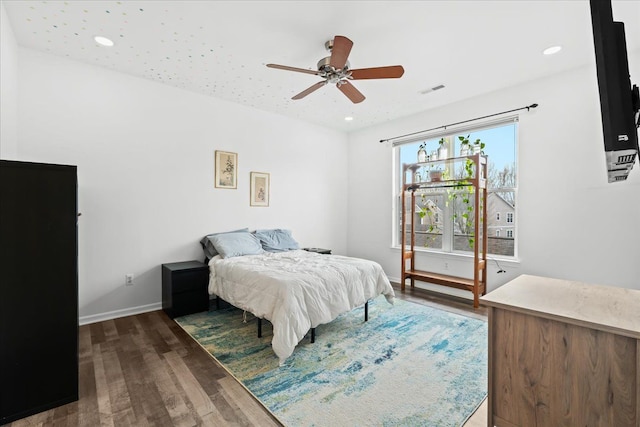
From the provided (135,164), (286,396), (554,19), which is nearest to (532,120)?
(554,19)

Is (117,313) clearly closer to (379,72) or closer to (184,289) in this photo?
(184,289)

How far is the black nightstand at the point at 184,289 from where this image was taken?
3.39 m

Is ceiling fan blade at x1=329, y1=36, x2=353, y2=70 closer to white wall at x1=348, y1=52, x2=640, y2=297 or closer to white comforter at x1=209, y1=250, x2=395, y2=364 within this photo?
white comforter at x1=209, y1=250, x2=395, y2=364

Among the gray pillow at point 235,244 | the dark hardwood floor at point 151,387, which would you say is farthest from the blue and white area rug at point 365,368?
the gray pillow at point 235,244

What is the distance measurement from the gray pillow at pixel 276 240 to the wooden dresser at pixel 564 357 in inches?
126

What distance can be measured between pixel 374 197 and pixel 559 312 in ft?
13.8

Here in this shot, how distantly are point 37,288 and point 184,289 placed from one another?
1.68m

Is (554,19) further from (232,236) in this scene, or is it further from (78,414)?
(78,414)

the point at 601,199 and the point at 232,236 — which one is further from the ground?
the point at 601,199

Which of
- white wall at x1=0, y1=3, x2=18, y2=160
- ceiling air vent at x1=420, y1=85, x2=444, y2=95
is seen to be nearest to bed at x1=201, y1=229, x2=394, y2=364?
white wall at x1=0, y1=3, x2=18, y2=160

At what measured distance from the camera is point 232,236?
4.02 meters

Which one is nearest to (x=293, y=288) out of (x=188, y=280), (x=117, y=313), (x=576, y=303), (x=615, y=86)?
(x=188, y=280)

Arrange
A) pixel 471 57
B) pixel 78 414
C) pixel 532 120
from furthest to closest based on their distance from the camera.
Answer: pixel 532 120 → pixel 471 57 → pixel 78 414

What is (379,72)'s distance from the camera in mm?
2566
